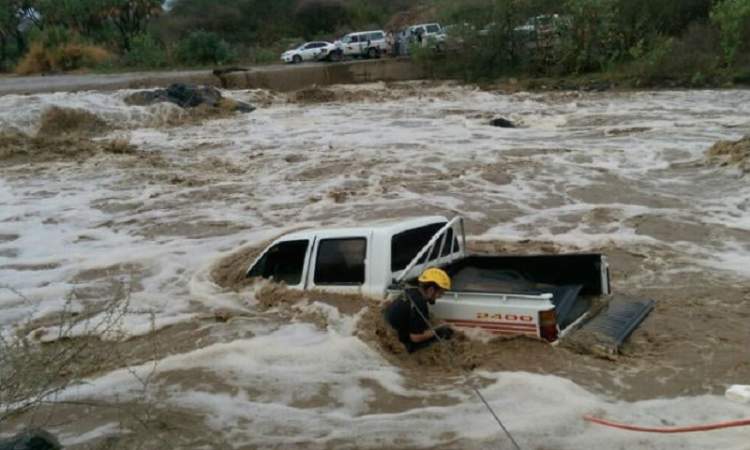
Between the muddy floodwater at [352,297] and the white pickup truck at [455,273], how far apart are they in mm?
227

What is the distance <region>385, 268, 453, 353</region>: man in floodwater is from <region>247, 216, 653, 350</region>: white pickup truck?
0.15m

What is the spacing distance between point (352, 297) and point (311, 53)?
128ft

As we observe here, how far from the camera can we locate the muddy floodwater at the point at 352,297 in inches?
259

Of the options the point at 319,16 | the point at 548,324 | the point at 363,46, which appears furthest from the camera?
the point at 319,16

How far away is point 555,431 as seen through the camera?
243 inches

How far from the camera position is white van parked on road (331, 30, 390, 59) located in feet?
148

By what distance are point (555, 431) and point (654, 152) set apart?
14.7m

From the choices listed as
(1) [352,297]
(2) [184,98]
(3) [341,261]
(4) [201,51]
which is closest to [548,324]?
(1) [352,297]

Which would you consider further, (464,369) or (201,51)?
(201,51)

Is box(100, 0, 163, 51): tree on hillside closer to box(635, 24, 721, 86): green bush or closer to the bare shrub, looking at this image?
box(635, 24, 721, 86): green bush

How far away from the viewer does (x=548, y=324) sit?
6816 millimetres

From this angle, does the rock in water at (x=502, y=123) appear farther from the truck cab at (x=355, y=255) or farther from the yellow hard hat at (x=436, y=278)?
the yellow hard hat at (x=436, y=278)

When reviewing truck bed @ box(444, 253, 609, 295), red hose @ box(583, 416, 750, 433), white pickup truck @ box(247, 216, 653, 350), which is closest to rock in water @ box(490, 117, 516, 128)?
white pickup truck @ box(247, 216, 653, 350)

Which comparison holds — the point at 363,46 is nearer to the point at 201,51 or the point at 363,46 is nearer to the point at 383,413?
the point at 201,51
